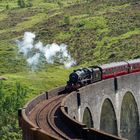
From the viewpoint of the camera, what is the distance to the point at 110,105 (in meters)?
46.2

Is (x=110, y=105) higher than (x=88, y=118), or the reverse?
(x=88, y=118)

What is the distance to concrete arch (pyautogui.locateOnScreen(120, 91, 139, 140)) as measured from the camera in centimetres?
4916

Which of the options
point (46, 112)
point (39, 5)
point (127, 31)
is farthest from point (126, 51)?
point (39, 5)

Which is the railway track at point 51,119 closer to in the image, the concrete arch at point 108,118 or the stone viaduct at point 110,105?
the stone viaduct at point 110,105

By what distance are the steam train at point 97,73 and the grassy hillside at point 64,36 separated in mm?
15080

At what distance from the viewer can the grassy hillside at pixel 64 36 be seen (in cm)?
8112

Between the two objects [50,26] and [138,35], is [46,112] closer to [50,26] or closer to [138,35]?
[138,35]

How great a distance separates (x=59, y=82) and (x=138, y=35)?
1034 inches

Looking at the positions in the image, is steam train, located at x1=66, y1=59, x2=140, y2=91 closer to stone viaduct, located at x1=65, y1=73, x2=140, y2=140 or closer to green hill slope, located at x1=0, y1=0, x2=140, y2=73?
stone viaduct, located at x1=65, y1=73, x2=140, y2=140

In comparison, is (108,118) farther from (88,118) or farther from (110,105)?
(88,118)

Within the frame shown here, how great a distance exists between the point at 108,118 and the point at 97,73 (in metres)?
4.80

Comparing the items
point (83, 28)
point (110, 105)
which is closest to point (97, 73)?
point (110, 105)

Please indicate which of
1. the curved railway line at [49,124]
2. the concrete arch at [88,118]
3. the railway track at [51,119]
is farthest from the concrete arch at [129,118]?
the railway track at [51,119]

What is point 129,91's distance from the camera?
4862 cm
